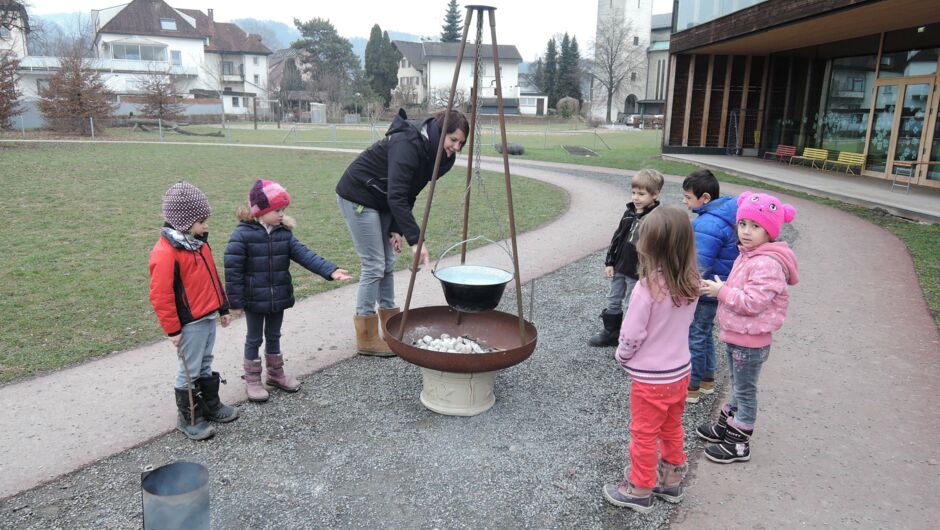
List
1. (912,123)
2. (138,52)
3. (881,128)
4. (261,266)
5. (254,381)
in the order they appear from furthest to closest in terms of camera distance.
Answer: (138,52) → (881,128) → (912,123) → (254,381) → (261,266)

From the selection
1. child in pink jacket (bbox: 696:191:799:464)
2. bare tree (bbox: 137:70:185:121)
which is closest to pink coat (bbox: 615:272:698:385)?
child in pink jacket (bbox: 696:191:799:464)

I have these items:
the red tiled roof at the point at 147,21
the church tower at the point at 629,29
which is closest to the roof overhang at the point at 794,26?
the church tower at the point at 629,29

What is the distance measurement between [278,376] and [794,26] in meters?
14.2

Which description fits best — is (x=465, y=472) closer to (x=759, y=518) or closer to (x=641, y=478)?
(x=641, y=478)

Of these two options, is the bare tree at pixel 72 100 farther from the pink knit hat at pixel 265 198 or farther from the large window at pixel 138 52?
the large window at pixel 138 52

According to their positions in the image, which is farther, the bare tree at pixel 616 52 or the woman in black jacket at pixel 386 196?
the bare tree at pixel 616 52

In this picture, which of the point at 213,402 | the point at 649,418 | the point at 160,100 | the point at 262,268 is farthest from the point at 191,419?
the point at 160,100

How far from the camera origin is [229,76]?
2717 inches

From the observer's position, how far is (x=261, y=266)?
3.91m

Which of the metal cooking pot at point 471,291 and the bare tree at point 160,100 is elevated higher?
the bare tree at point 160,100

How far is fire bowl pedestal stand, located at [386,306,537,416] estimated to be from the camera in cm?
362

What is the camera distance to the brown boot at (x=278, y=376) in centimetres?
416

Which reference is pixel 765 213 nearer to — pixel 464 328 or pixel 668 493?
pixel 668 493

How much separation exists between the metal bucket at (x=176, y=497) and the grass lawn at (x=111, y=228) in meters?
2.51
